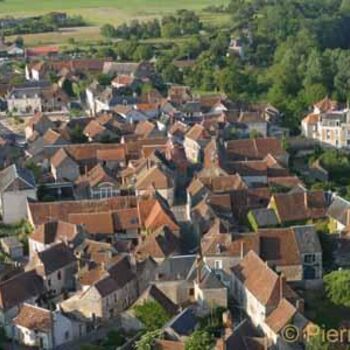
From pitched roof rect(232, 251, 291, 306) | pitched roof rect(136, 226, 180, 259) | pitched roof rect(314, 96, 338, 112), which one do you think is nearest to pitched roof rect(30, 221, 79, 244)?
pitched roof rect(136, 226, 180, 259)

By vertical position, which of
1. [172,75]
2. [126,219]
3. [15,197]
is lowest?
[172,75]

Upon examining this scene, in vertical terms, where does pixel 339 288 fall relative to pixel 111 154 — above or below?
below

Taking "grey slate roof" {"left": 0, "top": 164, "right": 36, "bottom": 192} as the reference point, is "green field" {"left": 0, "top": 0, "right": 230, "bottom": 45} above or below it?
below

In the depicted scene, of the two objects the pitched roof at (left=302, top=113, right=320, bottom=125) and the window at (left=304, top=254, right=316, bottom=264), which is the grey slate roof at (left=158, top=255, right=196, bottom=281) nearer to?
the window at (left=304, top=254, right=316, bottom=264)

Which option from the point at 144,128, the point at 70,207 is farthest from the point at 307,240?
the point at 144,128

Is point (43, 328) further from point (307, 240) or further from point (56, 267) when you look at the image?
point (307, 240)

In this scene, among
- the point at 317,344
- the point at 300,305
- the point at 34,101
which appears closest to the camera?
the point at 317,344

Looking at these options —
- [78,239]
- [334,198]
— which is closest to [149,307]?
[78,239]

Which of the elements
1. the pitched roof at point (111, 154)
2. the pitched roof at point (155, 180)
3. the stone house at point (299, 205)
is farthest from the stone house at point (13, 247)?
the stone house at point (299, 205)
